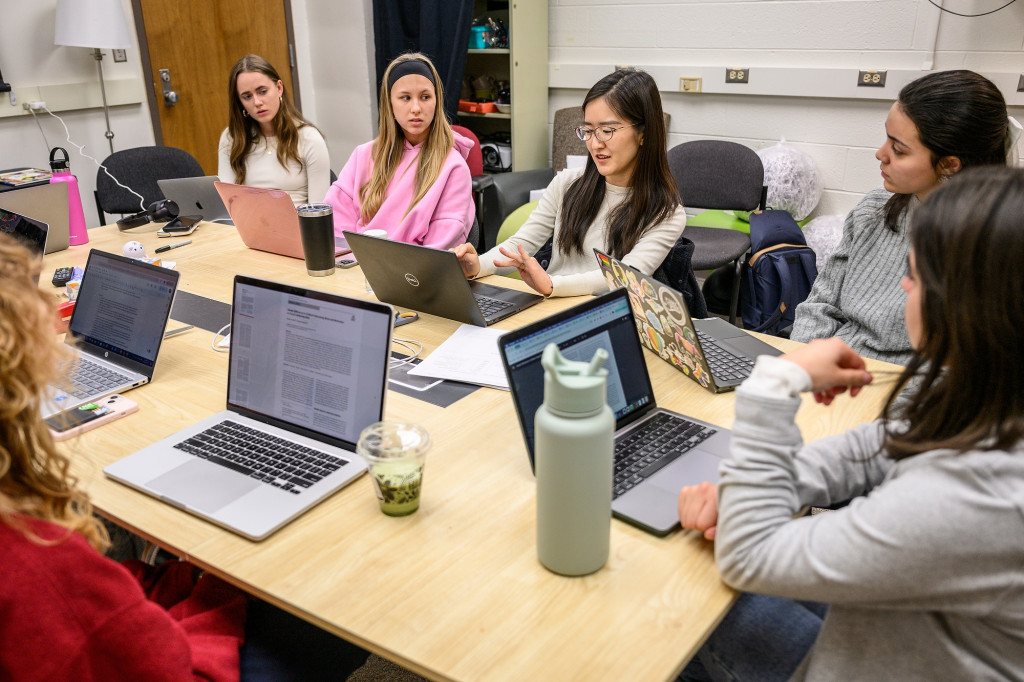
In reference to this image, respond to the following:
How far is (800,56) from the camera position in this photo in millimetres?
3639

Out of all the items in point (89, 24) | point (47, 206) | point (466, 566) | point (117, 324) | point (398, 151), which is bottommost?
point (466, 566)

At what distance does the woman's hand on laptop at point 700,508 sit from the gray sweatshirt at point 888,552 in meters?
0.08

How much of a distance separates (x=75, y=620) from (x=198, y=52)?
14.1 ft

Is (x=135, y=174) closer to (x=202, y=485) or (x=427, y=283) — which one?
(x=427, y=283)

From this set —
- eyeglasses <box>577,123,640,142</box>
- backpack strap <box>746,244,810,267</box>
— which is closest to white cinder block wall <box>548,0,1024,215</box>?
backpack strap <box>746,244,810,267</box>

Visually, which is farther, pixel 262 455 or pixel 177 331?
pixel 177 331

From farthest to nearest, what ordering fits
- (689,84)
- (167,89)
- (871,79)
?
(167,89) → (689,84) → (871,79)

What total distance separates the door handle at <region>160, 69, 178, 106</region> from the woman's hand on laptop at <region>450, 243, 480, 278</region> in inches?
118

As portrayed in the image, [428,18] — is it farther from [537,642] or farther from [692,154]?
[537,642]

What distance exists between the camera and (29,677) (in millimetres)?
781

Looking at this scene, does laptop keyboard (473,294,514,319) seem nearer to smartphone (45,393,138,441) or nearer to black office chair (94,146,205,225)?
smartphone (45,393,138,441)

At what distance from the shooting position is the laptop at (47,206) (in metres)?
2.40

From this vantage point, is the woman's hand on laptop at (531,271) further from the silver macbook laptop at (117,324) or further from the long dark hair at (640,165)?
the silver macbook laptop at (117,324)

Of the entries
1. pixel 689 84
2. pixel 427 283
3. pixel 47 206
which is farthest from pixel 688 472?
pixel 689 84
